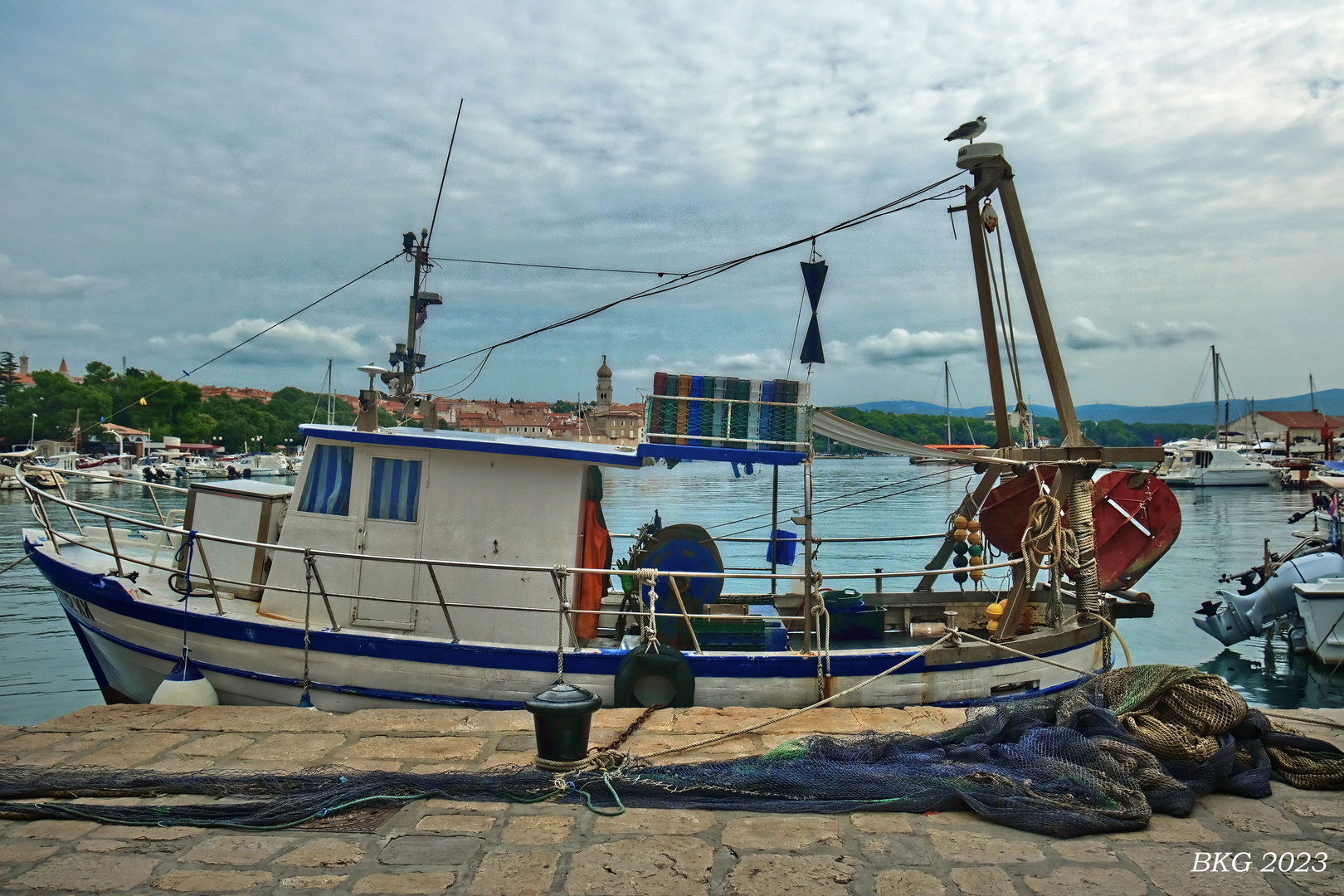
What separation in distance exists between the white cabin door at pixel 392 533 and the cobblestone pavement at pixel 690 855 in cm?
367

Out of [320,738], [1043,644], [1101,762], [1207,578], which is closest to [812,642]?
[1043,644]

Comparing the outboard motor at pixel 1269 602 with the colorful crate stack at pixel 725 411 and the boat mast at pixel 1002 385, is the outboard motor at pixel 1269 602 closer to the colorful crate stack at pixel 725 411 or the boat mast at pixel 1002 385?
the boat mast at pixel 1002 385

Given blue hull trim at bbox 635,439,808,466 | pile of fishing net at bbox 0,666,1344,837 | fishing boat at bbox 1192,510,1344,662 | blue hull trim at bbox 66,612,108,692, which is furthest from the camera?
fishing boat at bbox 1192,510,1344,662

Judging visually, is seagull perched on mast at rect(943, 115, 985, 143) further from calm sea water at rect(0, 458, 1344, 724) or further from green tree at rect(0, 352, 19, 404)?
green tree at rect(0, 352, 19, 404)

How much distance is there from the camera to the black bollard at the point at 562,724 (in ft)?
15.4

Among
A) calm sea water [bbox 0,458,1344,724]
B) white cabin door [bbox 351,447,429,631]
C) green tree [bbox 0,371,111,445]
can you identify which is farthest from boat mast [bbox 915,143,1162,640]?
green tree [bbox 0,371,111,445]

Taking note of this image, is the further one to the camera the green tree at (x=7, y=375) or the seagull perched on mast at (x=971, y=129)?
the green tree at (x=7, y=375)

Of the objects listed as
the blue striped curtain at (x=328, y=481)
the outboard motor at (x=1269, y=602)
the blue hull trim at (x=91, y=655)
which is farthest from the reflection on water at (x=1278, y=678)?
the blue hull trim at (x=91, y=655)

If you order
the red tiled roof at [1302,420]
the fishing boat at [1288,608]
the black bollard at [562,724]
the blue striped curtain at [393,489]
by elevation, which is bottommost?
the fishing boat at [1288,608]

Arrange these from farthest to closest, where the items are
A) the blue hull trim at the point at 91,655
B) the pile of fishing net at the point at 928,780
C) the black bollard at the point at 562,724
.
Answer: the blue hull trim at the point at 91,655 → the black bollard at the point at 562,724 → the pile of fishing net at the point at 928,780

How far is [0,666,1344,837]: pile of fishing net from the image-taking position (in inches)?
165

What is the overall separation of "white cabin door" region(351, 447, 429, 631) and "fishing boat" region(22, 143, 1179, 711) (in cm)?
2

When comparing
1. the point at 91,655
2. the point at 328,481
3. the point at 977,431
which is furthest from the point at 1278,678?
the point at 977,431

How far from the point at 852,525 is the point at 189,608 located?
1181 inches
